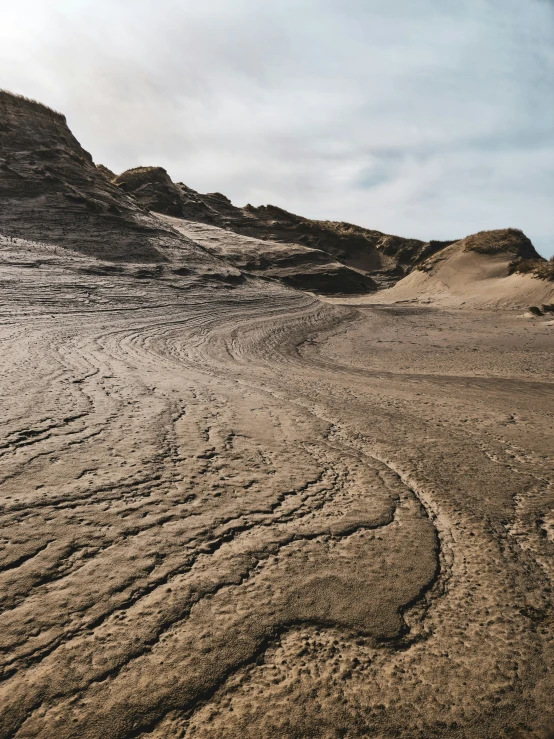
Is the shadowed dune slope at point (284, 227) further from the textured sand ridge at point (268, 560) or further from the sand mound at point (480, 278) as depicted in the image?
the textured sand ridge at point (268, 560)

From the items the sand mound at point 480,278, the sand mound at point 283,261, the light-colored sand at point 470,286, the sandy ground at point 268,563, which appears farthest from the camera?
the sand mound at point 283,261

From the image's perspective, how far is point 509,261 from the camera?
54.6ft

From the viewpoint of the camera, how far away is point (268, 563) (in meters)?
1.38

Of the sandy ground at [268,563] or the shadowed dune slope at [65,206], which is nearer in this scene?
the sandy ground at [268,563]

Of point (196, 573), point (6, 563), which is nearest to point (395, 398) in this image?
point (196, 573)

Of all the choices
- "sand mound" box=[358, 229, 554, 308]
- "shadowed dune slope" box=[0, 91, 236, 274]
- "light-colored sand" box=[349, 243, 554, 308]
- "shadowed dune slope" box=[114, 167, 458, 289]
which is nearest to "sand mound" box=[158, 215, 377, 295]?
"light-colored sand" box=[349, 243, 554, 308]

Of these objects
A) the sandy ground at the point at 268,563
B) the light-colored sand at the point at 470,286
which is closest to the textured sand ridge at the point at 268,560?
the sandy ground at the point at 268,563

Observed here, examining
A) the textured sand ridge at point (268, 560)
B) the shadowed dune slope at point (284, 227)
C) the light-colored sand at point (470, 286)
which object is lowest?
the textured sand ridge at point (268, 560)

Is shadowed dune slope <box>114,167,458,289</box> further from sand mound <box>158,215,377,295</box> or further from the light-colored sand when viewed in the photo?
the light-colored sand

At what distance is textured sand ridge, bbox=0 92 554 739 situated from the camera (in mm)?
964

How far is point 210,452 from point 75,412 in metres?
0.86

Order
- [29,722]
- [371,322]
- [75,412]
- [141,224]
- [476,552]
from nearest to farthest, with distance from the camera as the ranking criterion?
[29,722] < [476,552] < [75,412] < [371,322] < [141,224]

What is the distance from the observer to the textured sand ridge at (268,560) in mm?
964

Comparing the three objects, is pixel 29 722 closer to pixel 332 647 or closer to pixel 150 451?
pixel 332 647
